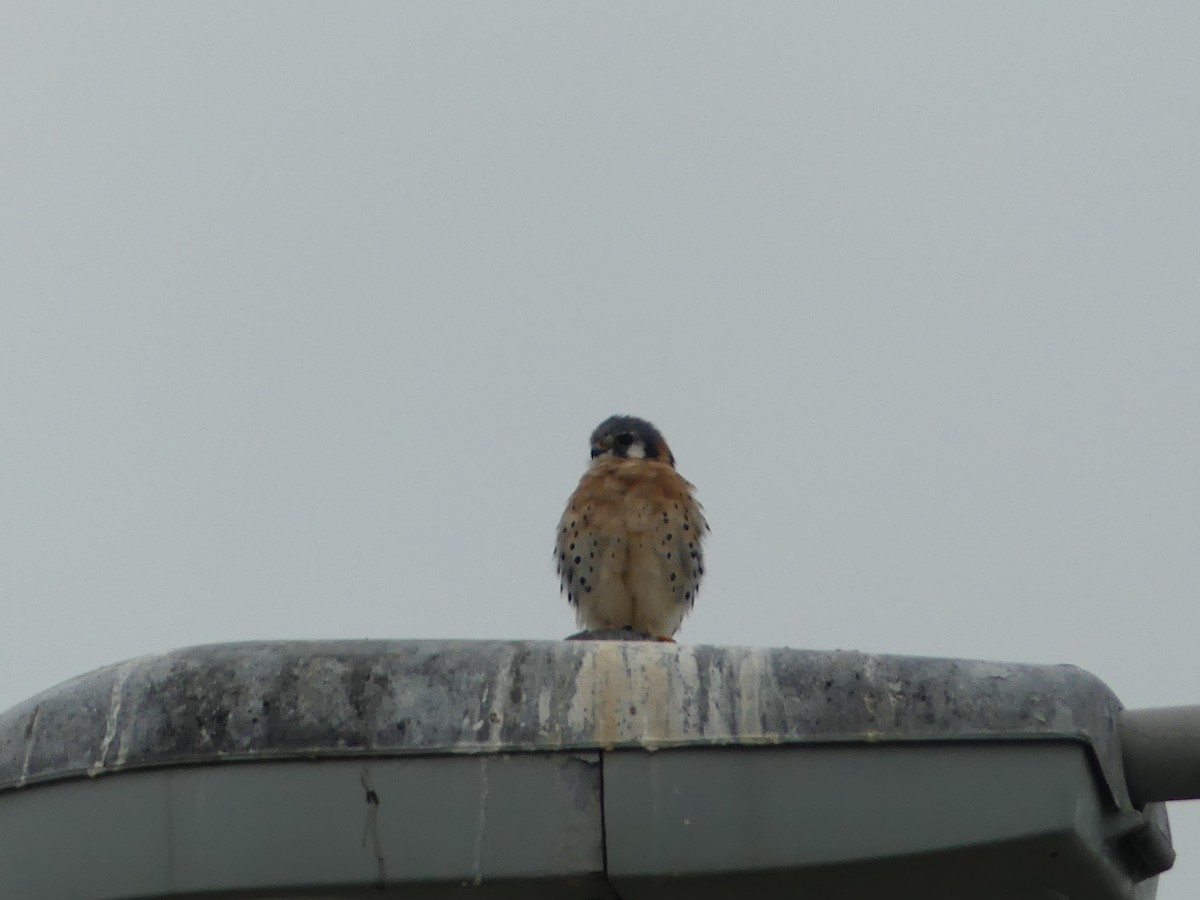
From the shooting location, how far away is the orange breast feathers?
8320mm

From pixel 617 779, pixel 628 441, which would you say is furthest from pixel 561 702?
pixel 628 441

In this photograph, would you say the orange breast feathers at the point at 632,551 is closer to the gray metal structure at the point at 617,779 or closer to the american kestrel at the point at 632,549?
the american kestrel at the point at 632,549

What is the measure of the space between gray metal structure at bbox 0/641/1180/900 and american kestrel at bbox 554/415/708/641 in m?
4.51

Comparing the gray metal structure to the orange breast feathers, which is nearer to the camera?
the gray metal structure

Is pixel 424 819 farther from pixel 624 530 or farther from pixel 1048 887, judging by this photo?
pixel 624 530

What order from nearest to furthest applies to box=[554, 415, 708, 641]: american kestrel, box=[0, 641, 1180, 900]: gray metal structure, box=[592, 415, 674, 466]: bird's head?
box=[0, 641, 1180, 900]: gray metal structure, box=[554, 415, 708, 641]: american kestrel, box=[592, 415, 674, 466]: bird's head

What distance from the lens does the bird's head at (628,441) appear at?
891 cm

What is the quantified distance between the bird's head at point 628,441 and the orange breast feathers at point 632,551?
276 mm

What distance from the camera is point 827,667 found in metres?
3.67

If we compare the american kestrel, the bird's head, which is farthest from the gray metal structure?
the bird's head

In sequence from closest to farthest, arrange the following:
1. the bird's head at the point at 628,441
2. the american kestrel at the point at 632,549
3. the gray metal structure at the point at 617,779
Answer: the gray metal structure at the point at 617,779 < the american kestrel at the point at 632,549 < the bird's head at the point at 628,441

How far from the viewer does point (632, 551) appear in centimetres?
830

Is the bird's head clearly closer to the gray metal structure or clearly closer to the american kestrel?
the american kestrel

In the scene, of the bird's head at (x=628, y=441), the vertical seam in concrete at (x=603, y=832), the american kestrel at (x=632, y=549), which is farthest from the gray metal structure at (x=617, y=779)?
the bird's head at (x=628, y=441)
